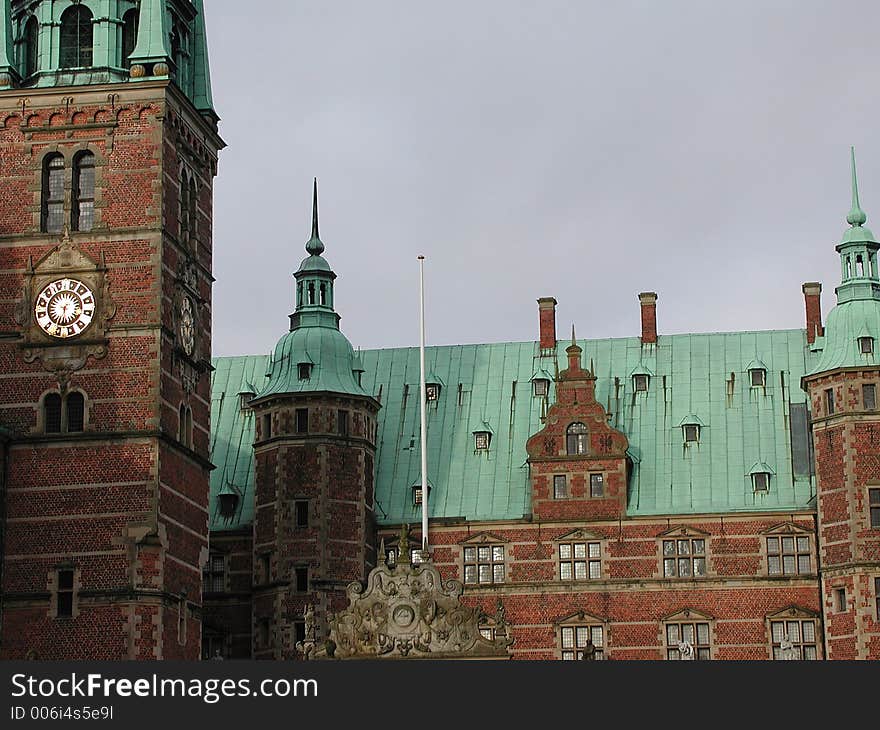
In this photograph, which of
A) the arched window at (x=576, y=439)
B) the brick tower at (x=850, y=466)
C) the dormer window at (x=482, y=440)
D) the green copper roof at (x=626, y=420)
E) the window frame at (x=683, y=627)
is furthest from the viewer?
the dormer window at (x=482, y=440)

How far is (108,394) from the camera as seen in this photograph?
168 ft

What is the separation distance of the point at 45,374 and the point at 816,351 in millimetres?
25236

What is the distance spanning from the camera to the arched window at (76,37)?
54125 mm

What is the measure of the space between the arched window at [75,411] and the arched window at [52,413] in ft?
0.80

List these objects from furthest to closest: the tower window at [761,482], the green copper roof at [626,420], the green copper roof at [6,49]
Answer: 1. the green copper roof at [626,420]
2. the tower window at [761,482]
3. the green copper roof at [6,49]

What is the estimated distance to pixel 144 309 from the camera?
51.7 metres

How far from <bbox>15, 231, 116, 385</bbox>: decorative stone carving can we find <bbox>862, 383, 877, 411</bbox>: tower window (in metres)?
21.8

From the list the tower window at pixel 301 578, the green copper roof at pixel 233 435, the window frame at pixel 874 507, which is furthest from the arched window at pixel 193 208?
the window frame at pixel 874 507

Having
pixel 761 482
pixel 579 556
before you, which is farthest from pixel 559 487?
pixel 761 482

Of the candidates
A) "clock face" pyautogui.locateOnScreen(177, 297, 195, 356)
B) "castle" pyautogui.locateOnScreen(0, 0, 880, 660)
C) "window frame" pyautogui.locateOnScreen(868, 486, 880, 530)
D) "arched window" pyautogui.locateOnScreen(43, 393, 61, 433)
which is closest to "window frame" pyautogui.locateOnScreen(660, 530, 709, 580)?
"castle" pyautogui.locateOnScreen(0, 0, 880, 660)

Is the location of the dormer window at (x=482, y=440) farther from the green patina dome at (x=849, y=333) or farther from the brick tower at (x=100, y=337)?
the brick tower at (x=100, y=337)

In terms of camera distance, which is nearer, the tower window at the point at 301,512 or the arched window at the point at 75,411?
the arched window at the point at 75,411

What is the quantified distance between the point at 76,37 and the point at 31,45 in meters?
1.34

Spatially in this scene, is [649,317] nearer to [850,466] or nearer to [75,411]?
[850,466]
